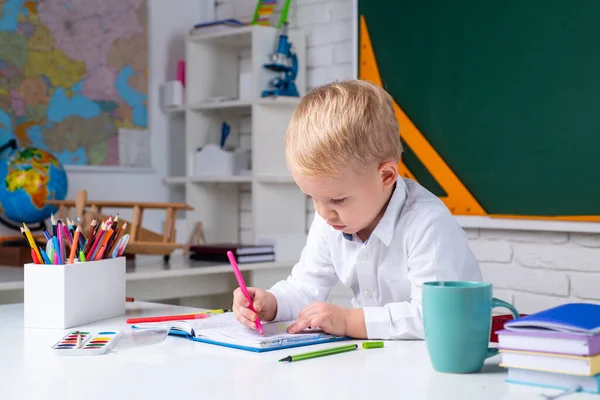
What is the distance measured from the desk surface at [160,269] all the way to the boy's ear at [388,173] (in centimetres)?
122

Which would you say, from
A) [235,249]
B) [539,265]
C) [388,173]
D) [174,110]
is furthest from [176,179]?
[388,173]

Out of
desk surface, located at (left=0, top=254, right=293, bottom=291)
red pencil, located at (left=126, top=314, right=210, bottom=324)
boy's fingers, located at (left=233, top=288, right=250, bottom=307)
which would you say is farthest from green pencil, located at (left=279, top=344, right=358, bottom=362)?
desk surface, located at (left=0, top=254, right=293, bottom=291)

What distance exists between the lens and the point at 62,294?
4.58 feet

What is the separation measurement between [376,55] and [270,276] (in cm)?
89

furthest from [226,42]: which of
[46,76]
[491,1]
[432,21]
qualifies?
[491,1]

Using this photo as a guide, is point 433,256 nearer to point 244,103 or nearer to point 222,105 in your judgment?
point 244,103

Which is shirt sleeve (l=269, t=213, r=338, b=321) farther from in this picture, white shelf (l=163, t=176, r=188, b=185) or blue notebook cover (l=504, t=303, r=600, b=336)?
white shelf (l=163, t=176, r=188, b=185)

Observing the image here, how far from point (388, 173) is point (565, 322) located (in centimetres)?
55

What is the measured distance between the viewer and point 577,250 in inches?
95.0

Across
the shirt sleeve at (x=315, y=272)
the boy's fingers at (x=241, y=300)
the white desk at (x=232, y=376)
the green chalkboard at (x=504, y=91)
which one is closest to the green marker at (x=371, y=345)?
the white desk at (x=232, y=376)

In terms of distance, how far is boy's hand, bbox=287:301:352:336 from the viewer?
126 centimetres

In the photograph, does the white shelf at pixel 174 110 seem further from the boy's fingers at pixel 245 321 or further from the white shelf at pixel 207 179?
the boy's fingers at pixel 245 321

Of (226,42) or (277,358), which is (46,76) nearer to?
(226,42)

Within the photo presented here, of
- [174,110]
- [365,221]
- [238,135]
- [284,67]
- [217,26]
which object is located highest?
[217,26]
